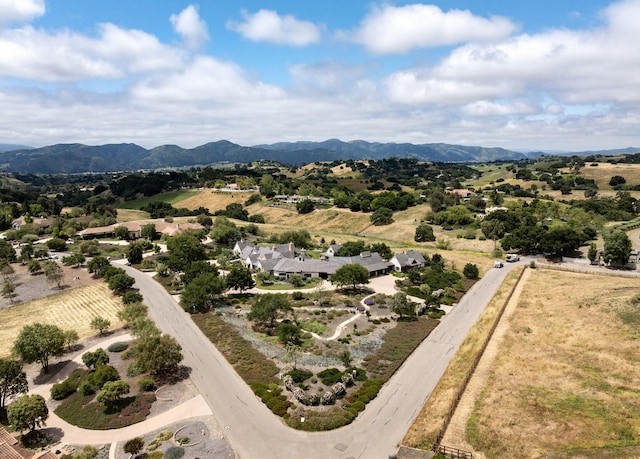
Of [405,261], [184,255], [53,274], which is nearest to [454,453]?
[405,261]

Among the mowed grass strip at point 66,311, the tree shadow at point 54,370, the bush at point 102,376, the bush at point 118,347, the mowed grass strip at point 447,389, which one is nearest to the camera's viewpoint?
the mowed grass strip at point 447,389

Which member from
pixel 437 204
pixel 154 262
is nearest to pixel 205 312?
pixel 154 262

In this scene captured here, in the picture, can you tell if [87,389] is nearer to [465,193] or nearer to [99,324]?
[99,324]

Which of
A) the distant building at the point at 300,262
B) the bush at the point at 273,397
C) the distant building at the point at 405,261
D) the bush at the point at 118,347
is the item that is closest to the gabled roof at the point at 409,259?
the distant building at the point at 405,261

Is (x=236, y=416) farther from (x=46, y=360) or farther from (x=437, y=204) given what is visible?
(x=437, y=204)

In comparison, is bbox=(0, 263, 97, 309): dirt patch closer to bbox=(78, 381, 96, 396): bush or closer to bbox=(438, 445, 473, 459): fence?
bbox=(78, 381, 96, 396): bush

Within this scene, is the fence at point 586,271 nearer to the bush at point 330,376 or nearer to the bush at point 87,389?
the bush at point 330,376
